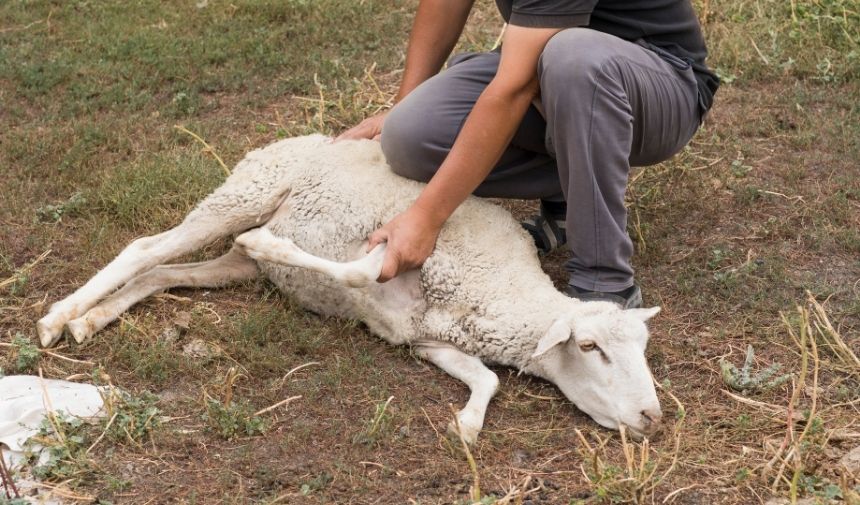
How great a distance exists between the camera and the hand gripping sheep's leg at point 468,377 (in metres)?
3.47

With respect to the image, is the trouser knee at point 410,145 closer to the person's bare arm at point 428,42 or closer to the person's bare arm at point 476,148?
the person's bare arm at point 476,148

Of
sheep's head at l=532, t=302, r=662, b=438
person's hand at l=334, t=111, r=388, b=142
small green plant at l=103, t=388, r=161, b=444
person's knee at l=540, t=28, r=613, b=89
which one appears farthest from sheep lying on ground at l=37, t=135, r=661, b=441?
person's knee at l=540, t=28, r=613, b=89

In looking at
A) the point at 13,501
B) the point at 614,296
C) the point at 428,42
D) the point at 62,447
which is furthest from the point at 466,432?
the point at 428,42

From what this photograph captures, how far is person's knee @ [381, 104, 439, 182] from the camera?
4.10 meters

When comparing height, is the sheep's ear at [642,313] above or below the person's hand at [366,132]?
below

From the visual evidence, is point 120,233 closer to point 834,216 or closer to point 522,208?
point 522,208

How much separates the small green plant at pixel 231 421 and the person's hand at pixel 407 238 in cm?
68

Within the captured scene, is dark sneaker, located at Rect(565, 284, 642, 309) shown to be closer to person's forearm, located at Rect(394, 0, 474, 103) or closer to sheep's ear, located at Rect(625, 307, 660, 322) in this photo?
sheep's ear, located at Rect(625, 307, 660, 322)

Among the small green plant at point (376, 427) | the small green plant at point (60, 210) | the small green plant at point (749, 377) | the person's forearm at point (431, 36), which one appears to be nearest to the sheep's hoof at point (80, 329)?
the small green plant at point (60, 210)

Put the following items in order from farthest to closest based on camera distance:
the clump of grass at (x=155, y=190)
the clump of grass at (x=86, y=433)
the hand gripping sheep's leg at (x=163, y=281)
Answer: the clump of grass at (x=155, y=190) → the hand gripping sheep's leg at (x=163, y=281) → the clump of grass at (x=86, y=433)

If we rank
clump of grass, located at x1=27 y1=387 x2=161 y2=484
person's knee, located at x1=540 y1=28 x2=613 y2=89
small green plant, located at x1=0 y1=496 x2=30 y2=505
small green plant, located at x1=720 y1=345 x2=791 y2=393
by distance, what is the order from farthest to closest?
small green plant, located at x1=720 y1=345 x2=791 y2=393 → person's knee, located at x1=540 y1=28 x2=613 y2=89 → clump of grass, located at x1=27 y1=387 x2=161 y2=484 → small green plant, located at x1=0 y1=496 x2=30 y2=505

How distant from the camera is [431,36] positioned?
182 inches

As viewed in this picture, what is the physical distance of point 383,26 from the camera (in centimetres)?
697

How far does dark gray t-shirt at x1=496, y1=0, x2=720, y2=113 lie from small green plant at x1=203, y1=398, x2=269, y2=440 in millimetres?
1643
